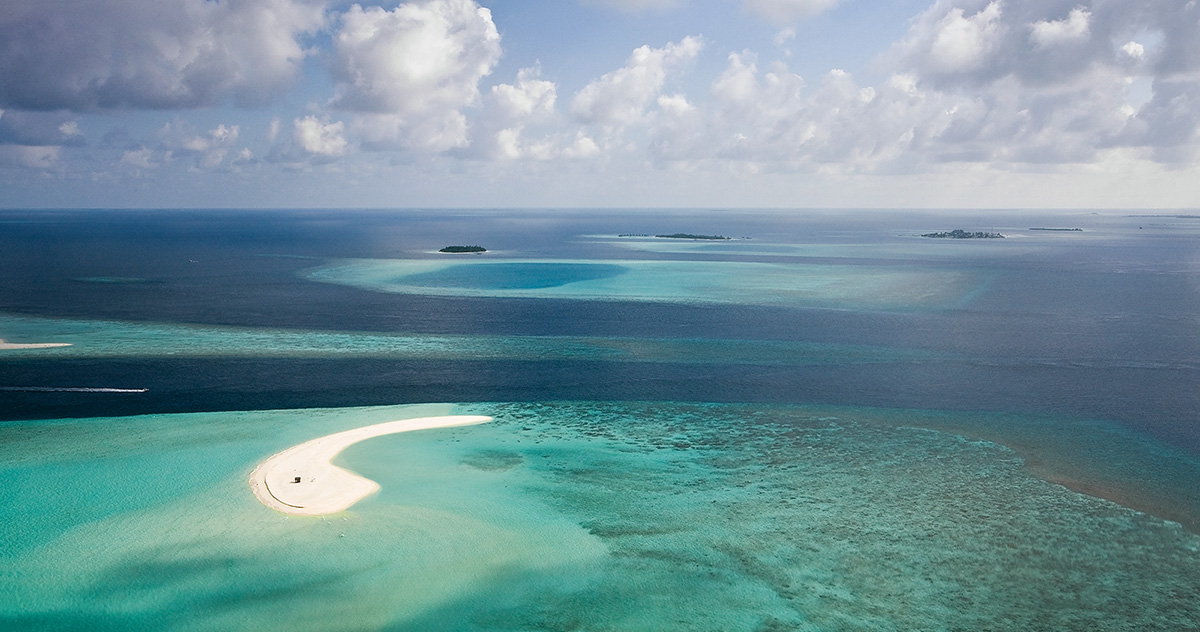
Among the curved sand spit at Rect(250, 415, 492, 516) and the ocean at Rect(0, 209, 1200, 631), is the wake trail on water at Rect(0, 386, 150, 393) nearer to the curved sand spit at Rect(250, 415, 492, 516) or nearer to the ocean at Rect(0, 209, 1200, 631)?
the ocean at Rect(0, 209, 1200, 631)

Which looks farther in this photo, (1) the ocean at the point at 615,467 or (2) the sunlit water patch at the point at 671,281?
(2) the sunlit water patch at the point at 671,281

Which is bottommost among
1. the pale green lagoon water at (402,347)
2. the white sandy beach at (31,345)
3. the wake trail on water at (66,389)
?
the wake trail on water at (66,389)

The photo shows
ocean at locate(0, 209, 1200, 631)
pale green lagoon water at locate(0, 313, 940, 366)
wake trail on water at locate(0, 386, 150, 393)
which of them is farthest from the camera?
pale green lagoon water at locate(0, 313, 940, 366)

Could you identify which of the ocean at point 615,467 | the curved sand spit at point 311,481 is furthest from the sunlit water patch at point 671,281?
the curved sand spit at point 311,481

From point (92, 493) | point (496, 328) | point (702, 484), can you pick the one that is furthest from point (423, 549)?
point (496, 328)

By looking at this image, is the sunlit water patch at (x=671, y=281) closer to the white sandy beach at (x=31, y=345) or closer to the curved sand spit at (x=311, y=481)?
the white sandy beach at (x=31, y=345)

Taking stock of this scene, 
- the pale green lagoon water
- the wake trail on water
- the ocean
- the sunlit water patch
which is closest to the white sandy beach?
the pale green lagoon water

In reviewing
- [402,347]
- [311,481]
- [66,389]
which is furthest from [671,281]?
[311,481]
